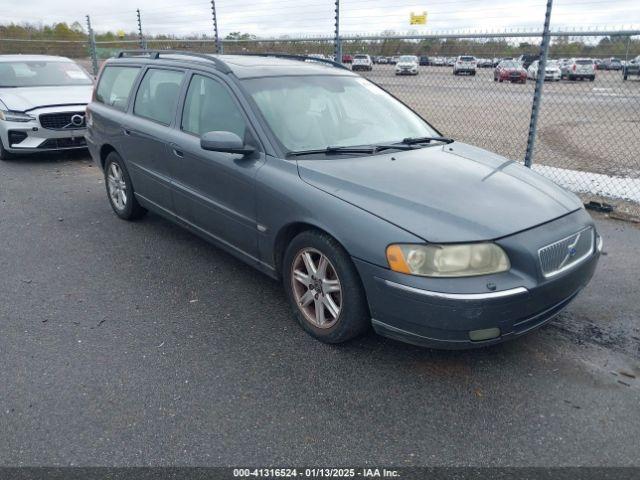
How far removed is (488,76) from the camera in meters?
7.57

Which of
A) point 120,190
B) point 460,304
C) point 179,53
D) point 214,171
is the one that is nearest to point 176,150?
point 214,171

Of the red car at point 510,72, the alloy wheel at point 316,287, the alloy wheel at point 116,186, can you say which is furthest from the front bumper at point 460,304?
the red car at point 510,72

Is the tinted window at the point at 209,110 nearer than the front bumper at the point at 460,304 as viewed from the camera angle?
No

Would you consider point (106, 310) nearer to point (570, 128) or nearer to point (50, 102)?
point (50, 102)

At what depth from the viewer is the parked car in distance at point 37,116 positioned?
8.12 m

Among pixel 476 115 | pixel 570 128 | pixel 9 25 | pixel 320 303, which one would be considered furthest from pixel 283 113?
pixel 9 25

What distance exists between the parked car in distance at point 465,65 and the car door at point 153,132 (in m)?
4.25

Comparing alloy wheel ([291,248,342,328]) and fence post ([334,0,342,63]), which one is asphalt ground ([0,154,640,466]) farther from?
fence post ([334,0,342,63])

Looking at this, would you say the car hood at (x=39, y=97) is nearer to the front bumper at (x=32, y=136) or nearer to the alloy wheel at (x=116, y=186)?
the front bumper at (x=32, y=136)

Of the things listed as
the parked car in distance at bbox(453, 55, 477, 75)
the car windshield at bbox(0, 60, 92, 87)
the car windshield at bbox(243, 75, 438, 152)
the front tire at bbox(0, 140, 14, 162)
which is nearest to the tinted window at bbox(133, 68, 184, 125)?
the car windshield at bbox(243, 75, 438, 152)

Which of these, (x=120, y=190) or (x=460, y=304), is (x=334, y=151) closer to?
(x=460, y=304)

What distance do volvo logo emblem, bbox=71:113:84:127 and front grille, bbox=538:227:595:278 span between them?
7573 millimetres

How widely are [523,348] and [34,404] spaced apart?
9.19 ft

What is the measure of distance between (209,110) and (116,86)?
2029mm
